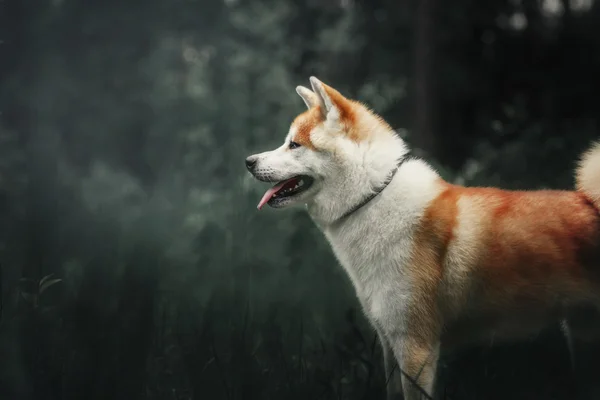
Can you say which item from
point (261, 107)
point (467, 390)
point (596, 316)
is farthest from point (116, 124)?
point (596, 316)

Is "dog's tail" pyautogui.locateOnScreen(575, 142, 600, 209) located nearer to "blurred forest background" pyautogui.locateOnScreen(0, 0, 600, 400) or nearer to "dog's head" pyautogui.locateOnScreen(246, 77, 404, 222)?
"dog's head" pyautogui.locateOnScreen(246, 77, 404, 222)

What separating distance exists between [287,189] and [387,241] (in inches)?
22.5

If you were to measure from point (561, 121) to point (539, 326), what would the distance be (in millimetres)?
1982

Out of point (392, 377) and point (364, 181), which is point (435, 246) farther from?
point (392, 377)

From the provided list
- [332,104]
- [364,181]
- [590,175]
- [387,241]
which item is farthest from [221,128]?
[590,175]

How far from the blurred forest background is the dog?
0.87 metres

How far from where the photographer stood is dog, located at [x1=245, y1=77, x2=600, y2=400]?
3.06 metres

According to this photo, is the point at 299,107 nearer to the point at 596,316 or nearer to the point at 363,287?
the point at 363,287

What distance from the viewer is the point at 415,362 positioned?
302cm

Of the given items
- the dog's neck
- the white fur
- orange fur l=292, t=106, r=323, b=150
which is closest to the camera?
the white fur

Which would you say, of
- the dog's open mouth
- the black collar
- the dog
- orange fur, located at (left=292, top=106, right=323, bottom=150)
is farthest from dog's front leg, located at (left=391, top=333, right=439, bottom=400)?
orange fur, located at (left=292, top=106, right=323, bottom=150)

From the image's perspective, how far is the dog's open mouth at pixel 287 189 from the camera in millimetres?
3379

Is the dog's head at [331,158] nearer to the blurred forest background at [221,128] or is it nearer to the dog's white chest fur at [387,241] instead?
the dog's white chest fur at [387,241]

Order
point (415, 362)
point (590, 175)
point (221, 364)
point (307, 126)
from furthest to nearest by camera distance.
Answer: point (221, 364)
point (307, 126)
point (590, 175)
point (415, 362)
